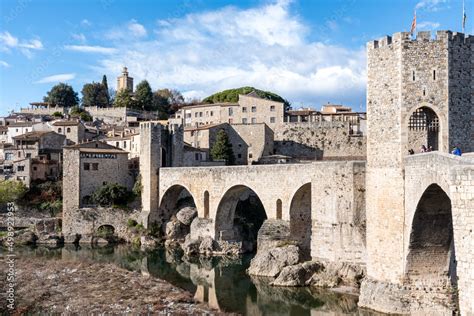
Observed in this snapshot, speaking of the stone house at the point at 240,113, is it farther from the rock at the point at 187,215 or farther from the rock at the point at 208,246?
the rock at the point at 208,246

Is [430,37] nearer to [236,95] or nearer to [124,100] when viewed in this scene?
[236,95]

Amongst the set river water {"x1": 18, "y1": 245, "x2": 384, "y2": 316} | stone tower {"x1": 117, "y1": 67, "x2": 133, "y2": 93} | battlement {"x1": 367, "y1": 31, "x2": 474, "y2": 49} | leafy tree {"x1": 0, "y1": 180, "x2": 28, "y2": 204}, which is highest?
stone tower {"x1": 117, "y1": 67, "x2": 133, "y2": 93}

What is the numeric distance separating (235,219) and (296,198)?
9.62 m

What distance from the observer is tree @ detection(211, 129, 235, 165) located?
50938mm

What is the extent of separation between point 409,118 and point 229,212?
761 inches

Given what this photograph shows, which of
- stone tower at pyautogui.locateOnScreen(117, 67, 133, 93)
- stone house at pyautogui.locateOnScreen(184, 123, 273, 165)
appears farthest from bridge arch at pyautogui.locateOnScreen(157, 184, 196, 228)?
stone tower at pyautogui.locateOnScreen(117, 67, 133, 93)

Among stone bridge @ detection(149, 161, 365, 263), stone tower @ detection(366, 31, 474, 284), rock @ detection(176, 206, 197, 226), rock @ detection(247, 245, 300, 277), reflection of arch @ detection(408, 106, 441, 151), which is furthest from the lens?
rock @ detection(176, 206, 197, 226)

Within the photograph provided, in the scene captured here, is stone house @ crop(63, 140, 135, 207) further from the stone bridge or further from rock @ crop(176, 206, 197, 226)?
rock @ crop(176, 206, 197, 226)

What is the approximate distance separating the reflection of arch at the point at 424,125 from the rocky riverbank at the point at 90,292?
995 centimetres

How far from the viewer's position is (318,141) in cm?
5291

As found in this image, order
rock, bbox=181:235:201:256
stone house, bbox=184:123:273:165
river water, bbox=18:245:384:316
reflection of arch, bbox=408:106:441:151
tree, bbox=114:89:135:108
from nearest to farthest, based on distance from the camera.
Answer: reflection of arch, bbox=408:106:441:151 < river water, bbox=18:245:384:316 < rock, bbox=181:235:201:256 < stone house, bbox=184:123:273:165 < tree, bbox=114:89:135:108

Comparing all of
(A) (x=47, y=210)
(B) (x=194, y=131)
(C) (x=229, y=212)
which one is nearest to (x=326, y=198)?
(C) (x=229, y=212)

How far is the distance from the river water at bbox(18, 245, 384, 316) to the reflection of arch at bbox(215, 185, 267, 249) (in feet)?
7.86

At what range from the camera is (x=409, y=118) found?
18344mm
